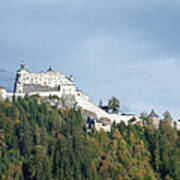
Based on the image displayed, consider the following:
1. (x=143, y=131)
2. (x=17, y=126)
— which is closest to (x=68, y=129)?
(x=17, y=126)

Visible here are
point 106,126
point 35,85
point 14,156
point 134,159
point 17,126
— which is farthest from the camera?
point 35,85

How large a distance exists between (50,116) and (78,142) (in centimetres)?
968

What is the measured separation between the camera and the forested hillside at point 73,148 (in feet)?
281

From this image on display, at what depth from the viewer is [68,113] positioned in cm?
10281

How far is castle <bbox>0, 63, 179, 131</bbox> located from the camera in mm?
109250

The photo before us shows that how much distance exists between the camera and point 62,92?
113 m

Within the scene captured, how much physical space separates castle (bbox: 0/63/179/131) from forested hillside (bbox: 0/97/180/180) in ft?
12.2

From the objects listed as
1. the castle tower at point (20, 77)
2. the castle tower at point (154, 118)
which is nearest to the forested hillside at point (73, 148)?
the castle tower at point (154, 118)

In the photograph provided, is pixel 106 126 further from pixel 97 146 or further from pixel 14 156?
pixel 14 156

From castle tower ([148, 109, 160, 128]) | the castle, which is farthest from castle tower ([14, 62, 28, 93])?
castle tower ([148, 109, 160, 128])

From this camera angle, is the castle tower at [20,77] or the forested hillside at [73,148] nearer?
the forested hillside at [73,148]

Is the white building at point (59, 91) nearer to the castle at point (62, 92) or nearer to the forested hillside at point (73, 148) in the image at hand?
the castle at point (62, 92)

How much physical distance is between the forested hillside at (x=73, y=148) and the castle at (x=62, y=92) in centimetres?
373

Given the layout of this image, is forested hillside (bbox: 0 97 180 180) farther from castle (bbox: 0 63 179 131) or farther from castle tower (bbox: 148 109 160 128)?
castle tower (bbox: 148 109 160 128)
